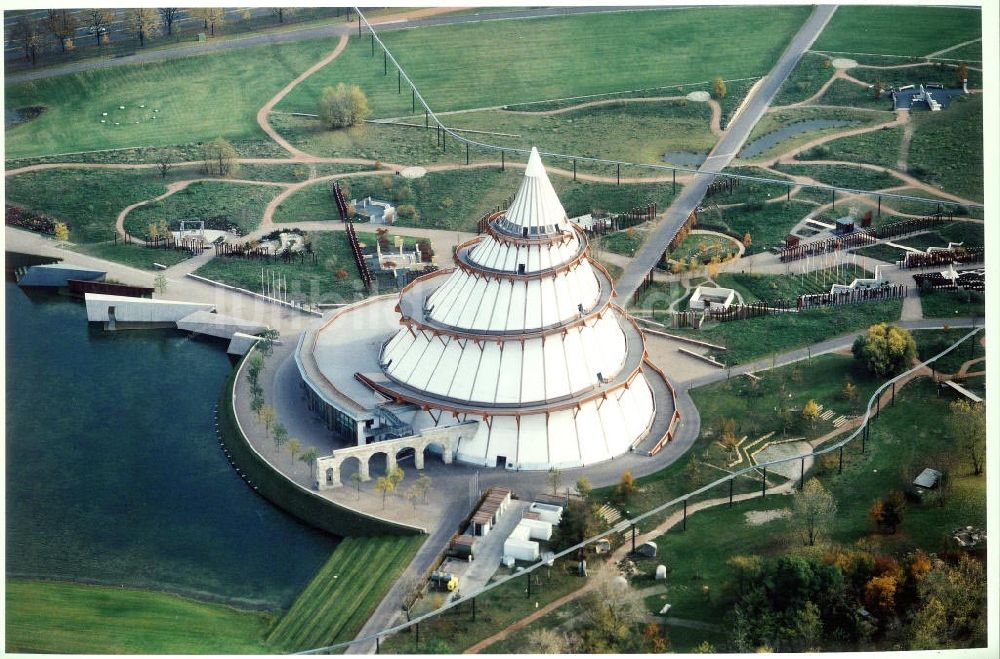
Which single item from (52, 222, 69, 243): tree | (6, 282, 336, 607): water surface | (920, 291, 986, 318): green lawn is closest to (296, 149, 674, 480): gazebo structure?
(6, 282, 336, 607): water surface

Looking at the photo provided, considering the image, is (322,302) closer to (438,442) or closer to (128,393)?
(128,393)

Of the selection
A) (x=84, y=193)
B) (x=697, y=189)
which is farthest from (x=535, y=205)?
(x=84, y=193)

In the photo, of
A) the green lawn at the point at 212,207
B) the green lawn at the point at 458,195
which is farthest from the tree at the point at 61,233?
the green lawn at the point at 458,195

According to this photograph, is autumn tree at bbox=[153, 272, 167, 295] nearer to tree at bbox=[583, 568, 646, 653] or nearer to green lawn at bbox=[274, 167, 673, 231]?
green lawn at bbox=[274, 167, 673, 231]

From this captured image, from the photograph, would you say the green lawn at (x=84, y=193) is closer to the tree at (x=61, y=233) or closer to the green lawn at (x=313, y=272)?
the tree at (x=61, y=233)

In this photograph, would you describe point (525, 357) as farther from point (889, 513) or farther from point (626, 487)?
point (889, 513)

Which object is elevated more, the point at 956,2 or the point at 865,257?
the point at 956,2

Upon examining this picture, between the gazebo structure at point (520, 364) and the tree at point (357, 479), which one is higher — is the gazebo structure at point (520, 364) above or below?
above

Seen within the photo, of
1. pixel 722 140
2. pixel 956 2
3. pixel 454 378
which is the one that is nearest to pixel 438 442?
pixel 454 378
